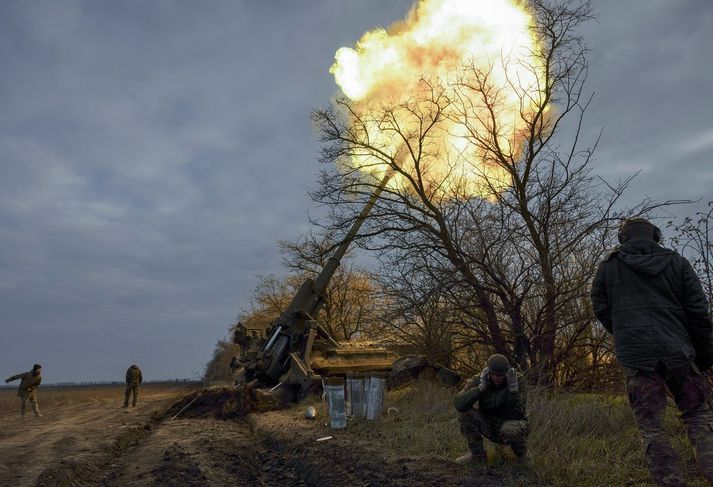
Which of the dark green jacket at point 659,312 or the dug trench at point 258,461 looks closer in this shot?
the dark green jacket at point 659,312

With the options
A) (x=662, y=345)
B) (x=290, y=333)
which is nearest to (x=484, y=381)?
(x=662, y=345)

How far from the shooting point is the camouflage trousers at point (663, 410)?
427 centimetres

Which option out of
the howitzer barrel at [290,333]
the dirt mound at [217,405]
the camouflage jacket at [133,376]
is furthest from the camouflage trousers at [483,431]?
the camouflage jacket at [133,376]

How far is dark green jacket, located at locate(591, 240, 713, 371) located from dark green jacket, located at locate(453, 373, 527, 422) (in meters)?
1.43

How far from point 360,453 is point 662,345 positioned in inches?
167

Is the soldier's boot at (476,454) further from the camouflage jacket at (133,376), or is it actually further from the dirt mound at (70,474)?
the camouflage jacket at (133,376)

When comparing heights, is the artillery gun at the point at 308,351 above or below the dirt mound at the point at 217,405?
above

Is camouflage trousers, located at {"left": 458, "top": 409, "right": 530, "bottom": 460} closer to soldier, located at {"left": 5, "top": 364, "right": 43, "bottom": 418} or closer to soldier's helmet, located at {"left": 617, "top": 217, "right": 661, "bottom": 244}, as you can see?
soldier's helmet, located at {"left": 617, "top": 217, "right": 661, "bottom": 244}

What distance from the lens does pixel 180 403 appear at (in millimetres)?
16438

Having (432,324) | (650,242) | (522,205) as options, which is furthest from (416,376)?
(650,242)

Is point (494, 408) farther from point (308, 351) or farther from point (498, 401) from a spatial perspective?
point (308, 351)

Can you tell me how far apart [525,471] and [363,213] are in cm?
866

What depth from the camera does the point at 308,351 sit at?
1644cm

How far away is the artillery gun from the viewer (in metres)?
16.7
